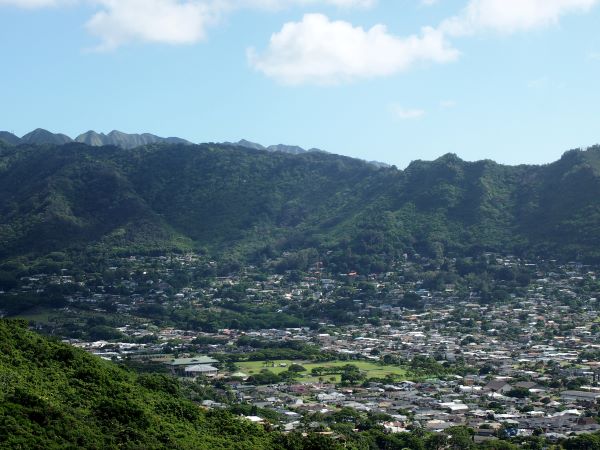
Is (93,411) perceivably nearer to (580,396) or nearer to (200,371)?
(580,396)

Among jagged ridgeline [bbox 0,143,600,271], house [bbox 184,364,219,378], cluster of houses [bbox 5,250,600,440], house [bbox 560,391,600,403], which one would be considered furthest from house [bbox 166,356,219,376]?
jagged ridgeline [bbox 0,143,600,271]

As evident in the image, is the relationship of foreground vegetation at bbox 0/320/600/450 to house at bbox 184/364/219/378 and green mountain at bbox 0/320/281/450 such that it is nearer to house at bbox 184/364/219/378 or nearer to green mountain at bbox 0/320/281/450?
green mountain at bbox 0/320/281/450

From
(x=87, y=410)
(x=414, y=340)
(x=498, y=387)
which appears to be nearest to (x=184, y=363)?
(x=498, y=387)

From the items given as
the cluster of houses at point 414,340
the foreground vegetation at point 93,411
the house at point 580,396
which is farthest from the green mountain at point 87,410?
the house at point 580,396

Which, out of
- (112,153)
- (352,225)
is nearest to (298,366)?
(352,225)

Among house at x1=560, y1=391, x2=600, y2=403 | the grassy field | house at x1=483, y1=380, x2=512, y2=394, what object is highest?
house at x1=560, y1=391, x2=600, y2=403
